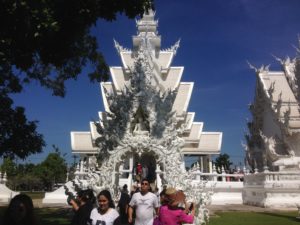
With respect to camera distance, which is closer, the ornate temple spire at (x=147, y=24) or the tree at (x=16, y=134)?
the tree at (x=16, y=134)

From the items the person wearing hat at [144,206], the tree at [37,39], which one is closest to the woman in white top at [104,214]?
the person wearing hat at [144,206]

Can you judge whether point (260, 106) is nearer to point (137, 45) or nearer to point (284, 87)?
point (284, 87)

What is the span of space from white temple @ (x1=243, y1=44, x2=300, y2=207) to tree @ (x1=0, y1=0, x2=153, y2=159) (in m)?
11.4

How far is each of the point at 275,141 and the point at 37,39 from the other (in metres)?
16.9

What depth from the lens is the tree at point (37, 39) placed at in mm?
6918

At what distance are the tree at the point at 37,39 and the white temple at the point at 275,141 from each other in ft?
37.5

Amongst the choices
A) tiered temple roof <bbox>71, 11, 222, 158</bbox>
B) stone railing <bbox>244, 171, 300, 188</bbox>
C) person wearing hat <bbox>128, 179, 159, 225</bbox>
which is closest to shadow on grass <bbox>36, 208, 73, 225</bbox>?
person wearing hat <bbox>128, 179, 159, 225</bbox>

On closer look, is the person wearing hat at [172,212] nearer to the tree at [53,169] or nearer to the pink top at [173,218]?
the pink top at [173,218]

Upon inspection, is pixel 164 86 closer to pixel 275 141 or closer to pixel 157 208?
pixel 275 141

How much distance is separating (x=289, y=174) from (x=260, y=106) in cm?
749

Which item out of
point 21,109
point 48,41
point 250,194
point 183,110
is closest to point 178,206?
point 48,41

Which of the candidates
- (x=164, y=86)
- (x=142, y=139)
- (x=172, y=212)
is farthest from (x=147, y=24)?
(x=172, y=212)

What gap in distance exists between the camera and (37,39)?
7379 millimetres

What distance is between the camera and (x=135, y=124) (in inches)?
432
